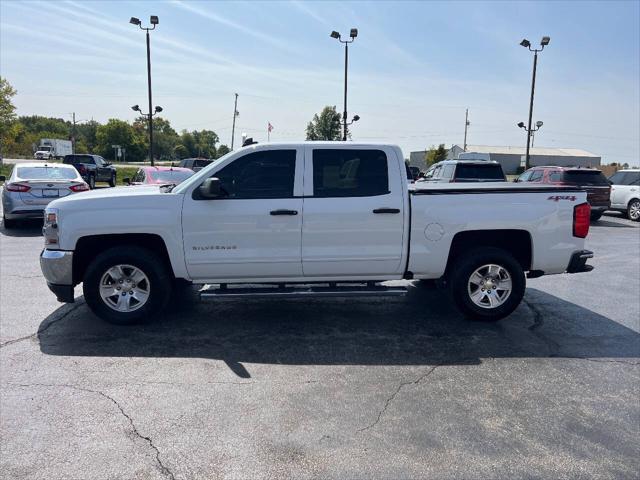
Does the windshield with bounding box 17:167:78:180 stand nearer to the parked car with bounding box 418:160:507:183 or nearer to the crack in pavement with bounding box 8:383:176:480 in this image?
the crack in pavement with bounding box 8:383:176:480

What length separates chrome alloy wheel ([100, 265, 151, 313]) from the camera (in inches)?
217

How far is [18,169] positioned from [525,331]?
12257 millimetres

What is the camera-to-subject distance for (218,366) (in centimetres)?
454

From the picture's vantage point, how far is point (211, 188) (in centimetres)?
521

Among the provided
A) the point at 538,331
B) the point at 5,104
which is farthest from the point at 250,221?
the point at 5,104

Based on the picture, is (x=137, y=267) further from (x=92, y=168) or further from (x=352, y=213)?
(x=92, y=168)

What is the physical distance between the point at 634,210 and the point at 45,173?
18.7 metres

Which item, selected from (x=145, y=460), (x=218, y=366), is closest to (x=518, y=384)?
(x=218, y=366)

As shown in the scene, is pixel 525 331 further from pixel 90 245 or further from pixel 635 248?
pixel 635 248

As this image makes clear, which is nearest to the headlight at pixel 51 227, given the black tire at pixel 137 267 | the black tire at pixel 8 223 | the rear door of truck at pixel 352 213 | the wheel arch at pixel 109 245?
the wheel arch at pixel 109 245

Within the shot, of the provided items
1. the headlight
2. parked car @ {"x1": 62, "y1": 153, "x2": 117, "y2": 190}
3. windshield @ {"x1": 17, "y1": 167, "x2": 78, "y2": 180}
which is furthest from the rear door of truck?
parked car @ {"x1": 62, "y1": 153, "x2": 117, "y2": 190}

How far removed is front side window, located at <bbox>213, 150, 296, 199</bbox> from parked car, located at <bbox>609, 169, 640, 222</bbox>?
1669 cm

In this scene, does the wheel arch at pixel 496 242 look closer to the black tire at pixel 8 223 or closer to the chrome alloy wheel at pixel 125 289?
the chrome alloy wheel at pixel 125 289

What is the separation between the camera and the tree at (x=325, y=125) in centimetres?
5602
